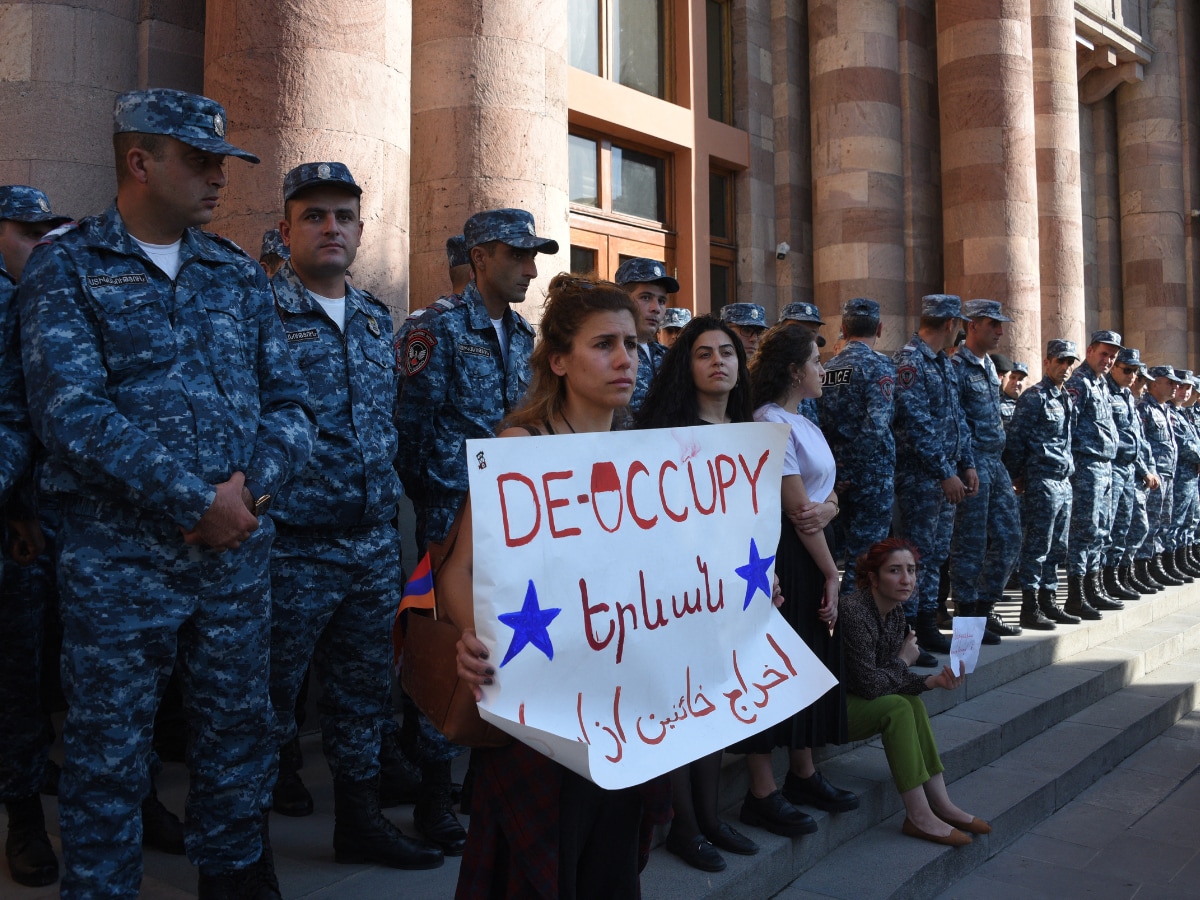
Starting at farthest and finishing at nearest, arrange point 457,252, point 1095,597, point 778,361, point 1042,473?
point 1095,597 < point 1042,473 < point 457,252 < point 778,361

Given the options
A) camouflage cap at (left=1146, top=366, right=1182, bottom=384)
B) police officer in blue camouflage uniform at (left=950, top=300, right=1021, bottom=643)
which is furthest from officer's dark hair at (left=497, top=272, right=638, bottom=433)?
camouflage cap at (left=1146, top=366, right=1182, bottom=384)

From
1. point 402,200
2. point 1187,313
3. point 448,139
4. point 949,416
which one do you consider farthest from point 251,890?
point 1187,313

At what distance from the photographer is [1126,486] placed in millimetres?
10406

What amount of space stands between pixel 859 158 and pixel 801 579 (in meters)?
9.15

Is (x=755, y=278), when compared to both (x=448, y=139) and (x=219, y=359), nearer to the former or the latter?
(x=448, y=139)

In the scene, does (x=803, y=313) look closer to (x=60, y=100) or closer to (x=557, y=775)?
(x=60, y=100)

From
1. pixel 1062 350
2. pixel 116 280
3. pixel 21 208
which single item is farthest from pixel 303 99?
pixel 1062 350

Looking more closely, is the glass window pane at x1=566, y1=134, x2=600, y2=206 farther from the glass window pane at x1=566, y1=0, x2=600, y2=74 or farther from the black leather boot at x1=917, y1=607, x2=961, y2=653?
the black leather boot at x1=917, y1=607, x2=961, y2=653

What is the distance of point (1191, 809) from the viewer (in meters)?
5.84

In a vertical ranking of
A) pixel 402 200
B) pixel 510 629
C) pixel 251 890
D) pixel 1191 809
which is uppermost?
pixel 402 200

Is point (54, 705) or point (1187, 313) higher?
point (1187, 313)

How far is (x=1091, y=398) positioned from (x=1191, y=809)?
4.52m

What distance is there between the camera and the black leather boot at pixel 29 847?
3193 millimetres

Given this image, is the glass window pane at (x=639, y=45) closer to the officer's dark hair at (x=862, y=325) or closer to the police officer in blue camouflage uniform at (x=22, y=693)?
the officer's dark hair at (x=862, y=325)
